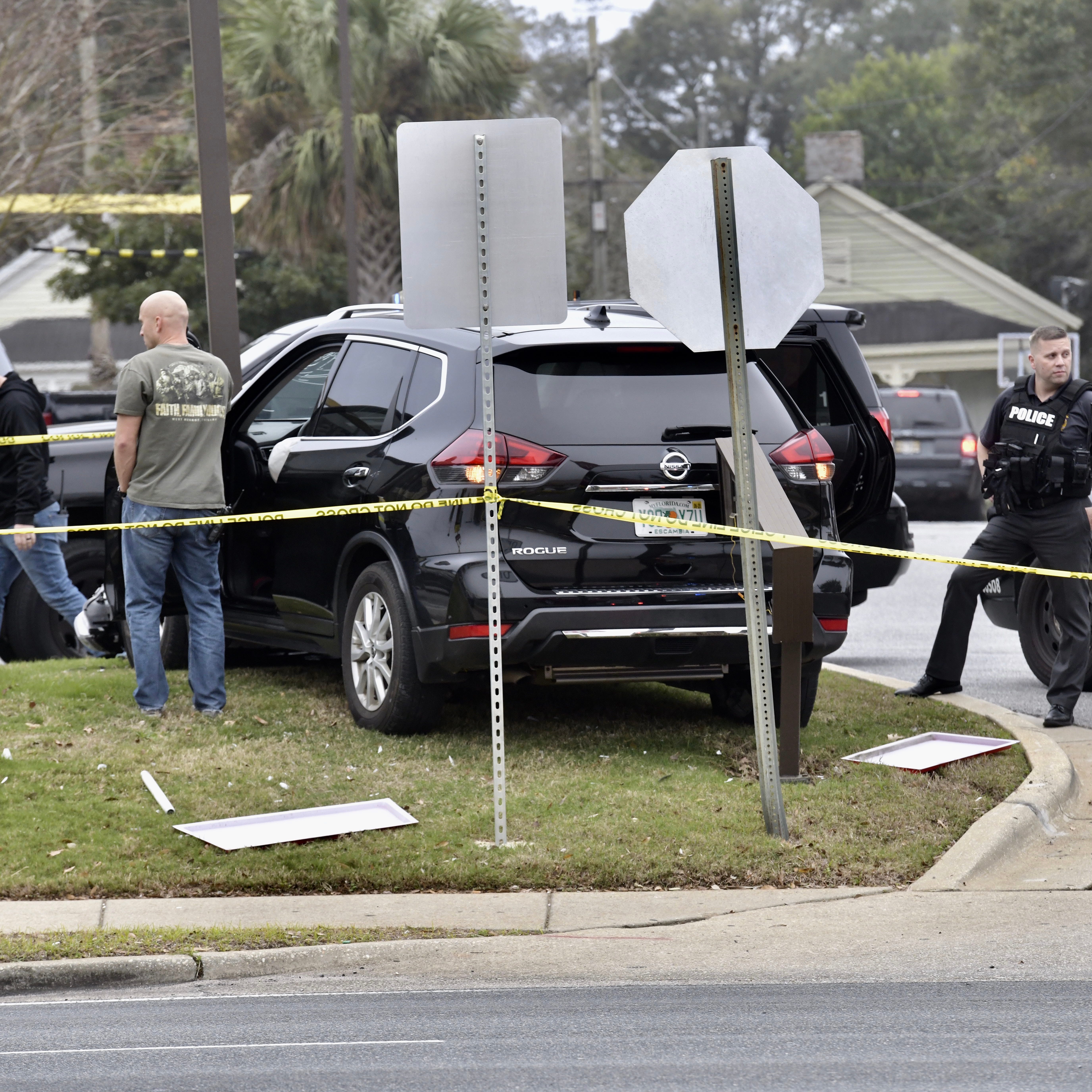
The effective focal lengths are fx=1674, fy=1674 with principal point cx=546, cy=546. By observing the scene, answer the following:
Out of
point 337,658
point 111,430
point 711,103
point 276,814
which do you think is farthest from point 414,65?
point 711,103

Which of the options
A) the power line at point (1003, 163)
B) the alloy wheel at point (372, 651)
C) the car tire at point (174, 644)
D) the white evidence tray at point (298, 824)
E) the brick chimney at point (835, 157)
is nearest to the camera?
the white evidence tray at point (298, 824)

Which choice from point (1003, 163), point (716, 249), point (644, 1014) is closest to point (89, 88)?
point (716, 249)

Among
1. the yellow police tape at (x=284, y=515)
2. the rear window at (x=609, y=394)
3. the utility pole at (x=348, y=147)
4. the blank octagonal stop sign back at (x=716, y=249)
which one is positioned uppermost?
the utility pole at (x=348, y=147)

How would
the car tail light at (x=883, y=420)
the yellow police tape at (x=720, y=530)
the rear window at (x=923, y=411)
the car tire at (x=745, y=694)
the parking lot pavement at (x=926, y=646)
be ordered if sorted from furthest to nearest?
the rear window at (x=923, y=411) → the parking lot pavement at (x=926, y=646) → the car tail light at (x=883, y=420) → the car tire at (x=745, y=694) → the yellow police tape at (x=720, y=530)

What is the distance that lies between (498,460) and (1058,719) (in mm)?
3380

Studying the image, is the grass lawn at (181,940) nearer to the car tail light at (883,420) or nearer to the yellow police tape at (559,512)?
the yellow police tape at (559,512)

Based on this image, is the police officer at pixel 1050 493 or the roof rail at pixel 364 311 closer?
the police officer at pixel 1050 493

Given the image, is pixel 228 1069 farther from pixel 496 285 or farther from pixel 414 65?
pixel 414 65

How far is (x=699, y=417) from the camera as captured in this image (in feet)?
23.0

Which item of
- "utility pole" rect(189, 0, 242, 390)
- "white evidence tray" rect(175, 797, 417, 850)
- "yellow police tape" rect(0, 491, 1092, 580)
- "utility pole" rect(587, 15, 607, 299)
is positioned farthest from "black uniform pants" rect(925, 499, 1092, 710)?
"utility pole" rect(587, 15, 607, 299)

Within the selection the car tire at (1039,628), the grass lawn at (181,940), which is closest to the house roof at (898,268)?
the car tire at (1039,628)

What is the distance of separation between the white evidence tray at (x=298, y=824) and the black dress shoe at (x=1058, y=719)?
3579 mm

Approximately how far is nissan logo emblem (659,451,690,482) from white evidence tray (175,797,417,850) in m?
1.75

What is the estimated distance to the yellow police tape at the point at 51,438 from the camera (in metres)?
8.59
